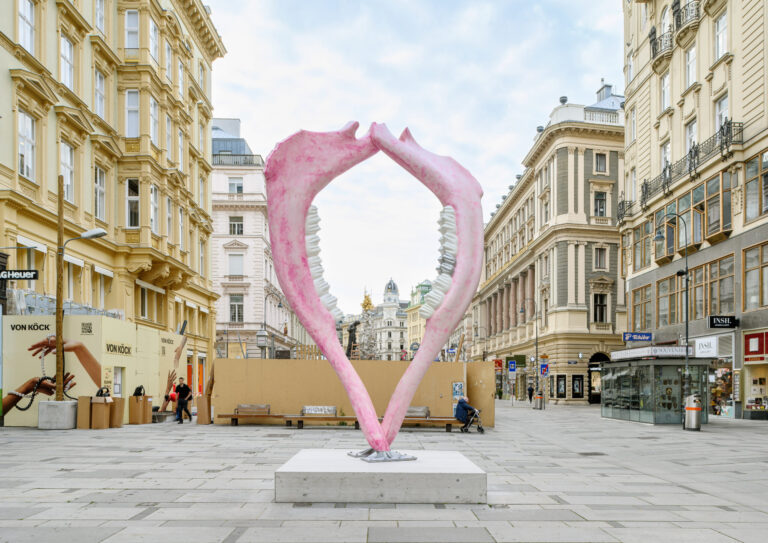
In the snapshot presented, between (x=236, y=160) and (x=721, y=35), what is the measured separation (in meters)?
46.8

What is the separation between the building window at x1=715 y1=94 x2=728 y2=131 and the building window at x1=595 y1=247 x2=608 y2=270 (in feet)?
88.6

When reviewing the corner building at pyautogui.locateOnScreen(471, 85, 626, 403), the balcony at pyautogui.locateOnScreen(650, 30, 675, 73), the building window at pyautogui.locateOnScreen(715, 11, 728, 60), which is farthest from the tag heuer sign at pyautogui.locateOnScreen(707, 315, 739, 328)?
the corner building at pyautogui.locateOnScreen(471, 85, 626, 403)

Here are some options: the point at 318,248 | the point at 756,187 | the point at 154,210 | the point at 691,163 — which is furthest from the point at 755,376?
the point at 154,210

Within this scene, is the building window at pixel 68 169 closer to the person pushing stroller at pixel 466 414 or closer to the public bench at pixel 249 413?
the public bench at pixel 249 413

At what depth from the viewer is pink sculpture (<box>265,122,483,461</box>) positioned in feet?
36.0

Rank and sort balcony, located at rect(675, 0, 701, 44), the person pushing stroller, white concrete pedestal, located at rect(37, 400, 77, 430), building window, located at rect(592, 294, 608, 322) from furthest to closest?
building window, located at rect(592, 294, 608, 322)
balcony, located at rect(675, 0, 701, 44)
the person pushing stroller
white concrete pedestal, located at rect(37, 400, 77, 430)

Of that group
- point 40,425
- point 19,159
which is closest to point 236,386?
point 40,425

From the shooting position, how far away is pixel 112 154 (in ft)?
106

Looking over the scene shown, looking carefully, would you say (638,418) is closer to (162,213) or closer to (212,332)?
(162,213)

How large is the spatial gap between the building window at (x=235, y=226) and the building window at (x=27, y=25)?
4222 centimetres

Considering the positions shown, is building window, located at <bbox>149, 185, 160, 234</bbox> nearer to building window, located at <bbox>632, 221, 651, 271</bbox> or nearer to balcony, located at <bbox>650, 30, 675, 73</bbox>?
building window, located at <bbox>632, 221, 651, 271</bbox>

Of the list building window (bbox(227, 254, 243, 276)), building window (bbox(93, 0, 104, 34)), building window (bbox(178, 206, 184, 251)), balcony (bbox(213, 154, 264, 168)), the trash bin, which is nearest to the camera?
the trash bin

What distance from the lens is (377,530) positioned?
26.6 ft

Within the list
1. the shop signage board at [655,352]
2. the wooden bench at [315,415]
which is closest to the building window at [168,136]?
the wooden bench at [315,415]
